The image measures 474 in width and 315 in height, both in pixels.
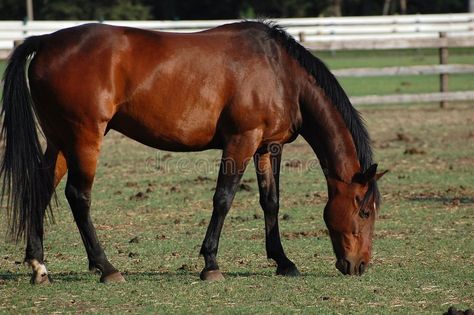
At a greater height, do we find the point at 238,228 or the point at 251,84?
the point at 251,84

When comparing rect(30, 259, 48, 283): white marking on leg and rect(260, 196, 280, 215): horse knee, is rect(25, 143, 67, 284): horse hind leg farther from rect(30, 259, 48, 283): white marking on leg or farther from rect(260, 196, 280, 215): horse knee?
rect(260, 196, 280, 215): horse knee

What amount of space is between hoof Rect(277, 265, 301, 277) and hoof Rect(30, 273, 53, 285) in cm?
173

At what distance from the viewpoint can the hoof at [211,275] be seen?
689cm

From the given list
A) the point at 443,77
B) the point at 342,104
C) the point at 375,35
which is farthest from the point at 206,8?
the point at 342,104

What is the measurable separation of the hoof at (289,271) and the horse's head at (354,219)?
35 centimetres

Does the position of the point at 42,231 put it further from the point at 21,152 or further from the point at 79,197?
the point at 21,152

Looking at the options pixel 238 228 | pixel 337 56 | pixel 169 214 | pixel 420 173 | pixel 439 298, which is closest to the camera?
pixel 439 298

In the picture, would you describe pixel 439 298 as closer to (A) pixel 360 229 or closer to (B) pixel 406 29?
(A) pixel 360 229

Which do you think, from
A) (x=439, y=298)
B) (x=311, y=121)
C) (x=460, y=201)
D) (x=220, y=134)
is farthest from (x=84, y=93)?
(x=460, y=201)

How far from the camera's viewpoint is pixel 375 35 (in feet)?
108

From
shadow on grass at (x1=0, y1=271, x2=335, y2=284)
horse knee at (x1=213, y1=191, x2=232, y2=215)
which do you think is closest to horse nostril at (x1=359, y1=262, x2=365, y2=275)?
shadow on grass at (x1=0, y1=271, x2=335, y2=284)

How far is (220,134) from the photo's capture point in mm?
7184

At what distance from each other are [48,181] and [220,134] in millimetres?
1363

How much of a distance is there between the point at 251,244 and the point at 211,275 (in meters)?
1.48
